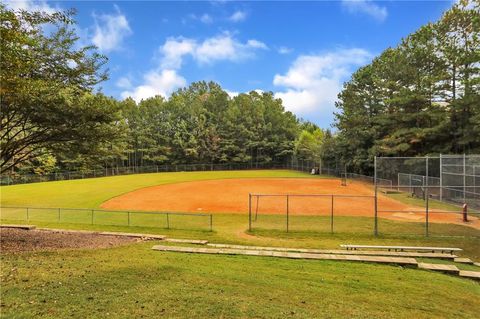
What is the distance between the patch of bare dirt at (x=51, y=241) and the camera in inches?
453

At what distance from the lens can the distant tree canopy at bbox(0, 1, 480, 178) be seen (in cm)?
1170

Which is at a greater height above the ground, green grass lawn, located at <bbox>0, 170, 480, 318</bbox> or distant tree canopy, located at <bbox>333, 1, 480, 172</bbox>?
distant tree canopy, located at <bbox>333, 1, 480, 172</bbox>

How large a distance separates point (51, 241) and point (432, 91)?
3836 cm

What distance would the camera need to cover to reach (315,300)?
646cm

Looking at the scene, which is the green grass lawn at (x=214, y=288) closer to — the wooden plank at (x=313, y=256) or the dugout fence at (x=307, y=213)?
the wooden plank at (x=313, y=256)

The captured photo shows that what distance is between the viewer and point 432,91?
120ft

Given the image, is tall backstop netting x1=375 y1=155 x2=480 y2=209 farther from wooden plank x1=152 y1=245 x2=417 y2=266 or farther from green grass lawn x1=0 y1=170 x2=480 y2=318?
green grass lawn x1=0 y1=170 x2=480 y2=318

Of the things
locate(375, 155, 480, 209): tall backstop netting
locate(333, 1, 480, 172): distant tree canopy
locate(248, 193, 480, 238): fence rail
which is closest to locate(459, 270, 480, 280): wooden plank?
locate(248, 193, 480, 238): fence rail

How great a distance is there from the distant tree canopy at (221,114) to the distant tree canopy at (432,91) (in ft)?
0.38

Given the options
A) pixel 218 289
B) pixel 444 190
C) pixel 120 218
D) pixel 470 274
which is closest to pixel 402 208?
pixel 444 190

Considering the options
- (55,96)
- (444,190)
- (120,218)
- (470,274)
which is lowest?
(120,218)

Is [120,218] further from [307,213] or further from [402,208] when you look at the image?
[402,208]

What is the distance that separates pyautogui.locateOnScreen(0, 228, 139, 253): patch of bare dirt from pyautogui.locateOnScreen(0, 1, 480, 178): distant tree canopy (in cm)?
296

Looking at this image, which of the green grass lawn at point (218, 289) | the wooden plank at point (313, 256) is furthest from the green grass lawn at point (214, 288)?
the wooden plank at point (313, 256)
